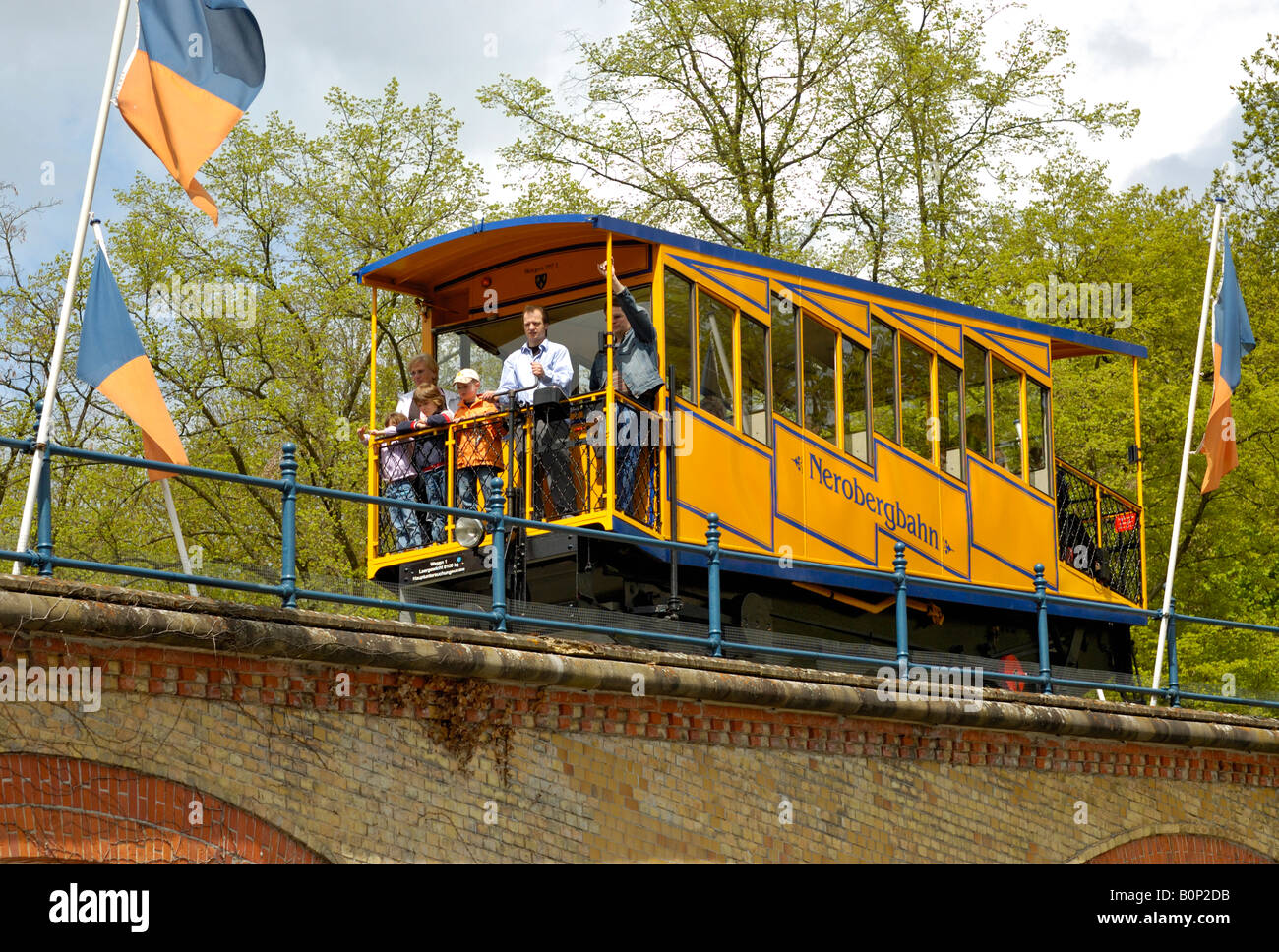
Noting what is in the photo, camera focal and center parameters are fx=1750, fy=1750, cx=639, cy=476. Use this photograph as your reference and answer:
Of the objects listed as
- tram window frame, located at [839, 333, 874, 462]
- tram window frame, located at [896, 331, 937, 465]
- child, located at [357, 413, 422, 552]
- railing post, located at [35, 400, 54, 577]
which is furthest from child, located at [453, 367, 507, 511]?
railing post, located at [35, 400, 54, 577]

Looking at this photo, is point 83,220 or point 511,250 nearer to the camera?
point 83,220

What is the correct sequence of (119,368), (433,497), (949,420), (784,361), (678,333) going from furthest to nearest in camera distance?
(949,420) < (784,361) < (678,333) < (433,497) < (119,368)

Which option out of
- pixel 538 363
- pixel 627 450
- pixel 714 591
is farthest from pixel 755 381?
pixel 714 591

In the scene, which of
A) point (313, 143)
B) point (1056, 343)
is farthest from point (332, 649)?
point (313, 143)

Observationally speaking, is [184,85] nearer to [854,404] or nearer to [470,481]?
[470,481]

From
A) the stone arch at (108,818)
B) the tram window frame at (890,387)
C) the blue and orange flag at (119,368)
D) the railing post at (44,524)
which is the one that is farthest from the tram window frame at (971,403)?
the railing post at (44,524)

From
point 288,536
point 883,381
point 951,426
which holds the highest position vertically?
point 883,381

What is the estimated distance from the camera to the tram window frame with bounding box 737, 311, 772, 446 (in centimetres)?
1505

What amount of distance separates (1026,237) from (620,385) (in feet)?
53.1

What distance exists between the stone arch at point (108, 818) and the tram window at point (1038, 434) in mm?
11095

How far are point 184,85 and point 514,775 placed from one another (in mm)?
5130

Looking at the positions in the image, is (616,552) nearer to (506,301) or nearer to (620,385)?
(620,385)

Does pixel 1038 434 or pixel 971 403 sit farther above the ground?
pixel 971 403

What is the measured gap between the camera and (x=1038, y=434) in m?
18.8
